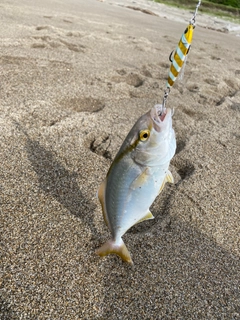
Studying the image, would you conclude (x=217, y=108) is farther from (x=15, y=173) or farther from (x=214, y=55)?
(x=214, y=55)

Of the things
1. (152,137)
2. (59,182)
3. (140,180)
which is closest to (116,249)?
(140,180)

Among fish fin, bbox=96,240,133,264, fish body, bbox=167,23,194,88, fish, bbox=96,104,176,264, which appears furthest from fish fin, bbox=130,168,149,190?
fish body, bbox=167,23,194,88

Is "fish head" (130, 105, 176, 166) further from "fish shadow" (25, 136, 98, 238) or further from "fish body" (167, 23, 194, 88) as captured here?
"fish shadow" (25, 136, 98, 238)

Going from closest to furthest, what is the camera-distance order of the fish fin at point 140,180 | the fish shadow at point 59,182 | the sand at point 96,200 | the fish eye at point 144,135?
the fish eye at point 144,135 < the fish fin at point 140,180 < the sand at point 96,200 < the fish shadow at point 59,182

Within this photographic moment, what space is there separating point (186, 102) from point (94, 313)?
307 centimetres

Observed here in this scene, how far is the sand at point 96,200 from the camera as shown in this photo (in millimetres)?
1561

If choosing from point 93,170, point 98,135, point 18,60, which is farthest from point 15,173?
point 18,60

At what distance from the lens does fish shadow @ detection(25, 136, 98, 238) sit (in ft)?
6.61

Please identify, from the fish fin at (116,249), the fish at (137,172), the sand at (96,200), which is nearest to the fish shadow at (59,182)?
the sand at (96,200)

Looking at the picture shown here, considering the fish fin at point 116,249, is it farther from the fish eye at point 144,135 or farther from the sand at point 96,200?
the fish eye at point 144,135

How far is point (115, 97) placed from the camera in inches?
145

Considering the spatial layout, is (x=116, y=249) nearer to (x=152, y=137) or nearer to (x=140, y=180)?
(x=140, y=180)

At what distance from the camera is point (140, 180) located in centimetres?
139

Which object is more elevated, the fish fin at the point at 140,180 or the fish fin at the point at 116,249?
the fish fin at the point at 140,180
